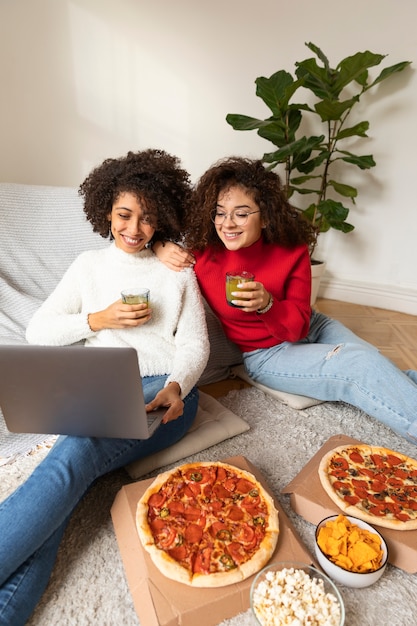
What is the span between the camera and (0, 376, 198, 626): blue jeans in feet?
3.28

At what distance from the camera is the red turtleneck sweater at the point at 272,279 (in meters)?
1.69

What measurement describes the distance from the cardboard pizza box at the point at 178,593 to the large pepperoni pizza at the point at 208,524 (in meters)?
0.02

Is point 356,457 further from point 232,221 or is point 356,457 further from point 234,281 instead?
point 232,221

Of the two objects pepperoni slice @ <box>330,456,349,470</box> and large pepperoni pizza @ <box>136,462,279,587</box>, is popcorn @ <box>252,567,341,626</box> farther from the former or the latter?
pepperoni slice @ <box>330,456,349,470</box>

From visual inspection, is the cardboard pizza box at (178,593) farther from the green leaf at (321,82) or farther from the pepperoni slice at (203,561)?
the green leaf at (321,82)

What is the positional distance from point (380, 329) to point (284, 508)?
1903 millimetres

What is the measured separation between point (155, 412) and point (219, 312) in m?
0.63

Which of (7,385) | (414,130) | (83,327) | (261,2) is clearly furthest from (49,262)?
(414,130)

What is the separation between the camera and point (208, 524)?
1.11 m

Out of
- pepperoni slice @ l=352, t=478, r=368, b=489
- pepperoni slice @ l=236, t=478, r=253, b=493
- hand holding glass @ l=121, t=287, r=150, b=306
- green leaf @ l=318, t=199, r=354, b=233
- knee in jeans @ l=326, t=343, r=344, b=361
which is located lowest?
pepperoni slice @ l=352, t=478, r=368, b=489

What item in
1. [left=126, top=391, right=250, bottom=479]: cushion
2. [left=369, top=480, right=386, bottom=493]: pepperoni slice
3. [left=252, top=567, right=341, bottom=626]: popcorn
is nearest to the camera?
[left=252, top=567, right=341, bottom=626]: popcorn

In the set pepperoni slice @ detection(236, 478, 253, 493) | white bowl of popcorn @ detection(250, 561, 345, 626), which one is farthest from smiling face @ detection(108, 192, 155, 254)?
white bowl of popcorn @ detection(250, 561, 345, 626)

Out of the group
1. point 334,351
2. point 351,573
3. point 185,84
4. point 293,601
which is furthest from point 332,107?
point 293,601

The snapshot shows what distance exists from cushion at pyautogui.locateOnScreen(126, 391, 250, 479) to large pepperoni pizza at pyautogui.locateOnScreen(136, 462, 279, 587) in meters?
0.26
